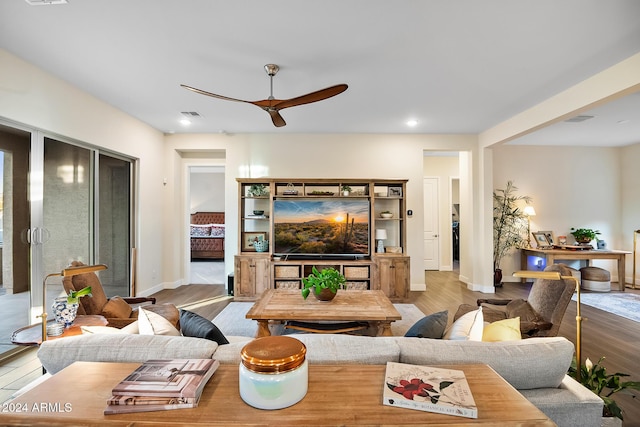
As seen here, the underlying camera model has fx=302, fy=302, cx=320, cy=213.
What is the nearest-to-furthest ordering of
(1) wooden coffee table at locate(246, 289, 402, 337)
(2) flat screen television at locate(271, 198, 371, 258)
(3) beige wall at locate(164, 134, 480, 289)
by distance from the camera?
1. (1) wooden coffee table at locate(246, 289, 402, 337)
2. (2) flat screen television at locate(271, 198, 371, 258)
3. (3) beige wall at locate(164, 134, 480, 289)

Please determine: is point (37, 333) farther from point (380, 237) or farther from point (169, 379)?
point (380, 237)

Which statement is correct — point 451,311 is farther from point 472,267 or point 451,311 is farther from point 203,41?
point 203,41

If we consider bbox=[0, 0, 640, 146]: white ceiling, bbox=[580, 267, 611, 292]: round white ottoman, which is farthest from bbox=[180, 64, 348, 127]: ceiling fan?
bbox=[580, 267, 611, 292]: round white ottoman

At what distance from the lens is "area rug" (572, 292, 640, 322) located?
13.5ft

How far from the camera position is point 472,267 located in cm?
558

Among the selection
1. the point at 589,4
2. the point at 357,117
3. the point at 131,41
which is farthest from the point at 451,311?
the point at 131,41

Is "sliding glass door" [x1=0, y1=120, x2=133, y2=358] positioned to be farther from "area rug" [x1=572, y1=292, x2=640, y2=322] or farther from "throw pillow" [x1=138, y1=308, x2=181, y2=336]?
"area rug" [x1=572, y1=292, x2=640, y2=322]

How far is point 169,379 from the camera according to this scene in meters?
0.94

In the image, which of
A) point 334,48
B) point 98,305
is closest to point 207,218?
point 98,305

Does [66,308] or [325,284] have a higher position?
[66,308]

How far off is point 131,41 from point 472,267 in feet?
19.3

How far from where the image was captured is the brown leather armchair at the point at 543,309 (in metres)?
A: 2.35

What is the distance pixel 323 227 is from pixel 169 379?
4189 millimetres

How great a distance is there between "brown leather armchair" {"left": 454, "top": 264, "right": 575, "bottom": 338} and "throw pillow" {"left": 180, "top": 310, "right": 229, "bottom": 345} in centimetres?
174
